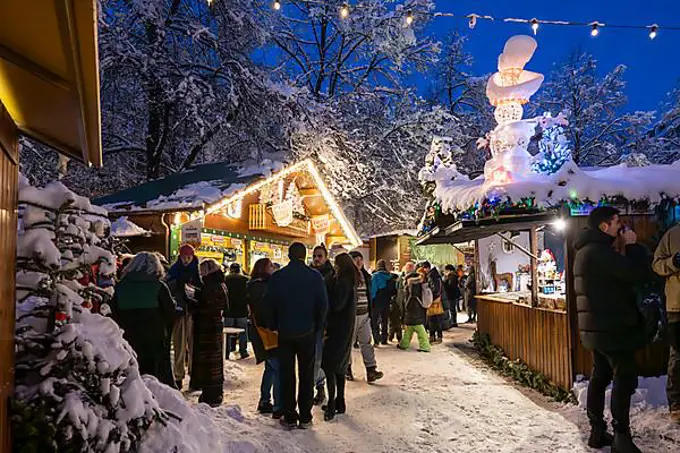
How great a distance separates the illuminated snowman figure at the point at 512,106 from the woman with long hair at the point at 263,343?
12.9ft

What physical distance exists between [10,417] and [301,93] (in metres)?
16.4

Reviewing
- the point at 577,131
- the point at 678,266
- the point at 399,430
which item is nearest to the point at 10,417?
the point at 399,430

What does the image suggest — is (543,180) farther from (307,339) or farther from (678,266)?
(307,339)

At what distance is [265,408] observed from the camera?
22.9ft

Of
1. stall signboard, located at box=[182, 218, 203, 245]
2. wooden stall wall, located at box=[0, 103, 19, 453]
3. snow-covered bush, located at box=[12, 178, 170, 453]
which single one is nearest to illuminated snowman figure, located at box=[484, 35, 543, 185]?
stall signboard, located at box=[182, 218, 203, 245]

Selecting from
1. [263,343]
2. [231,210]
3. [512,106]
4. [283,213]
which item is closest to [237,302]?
→ [231,210]

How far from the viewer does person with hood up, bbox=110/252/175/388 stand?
639cm

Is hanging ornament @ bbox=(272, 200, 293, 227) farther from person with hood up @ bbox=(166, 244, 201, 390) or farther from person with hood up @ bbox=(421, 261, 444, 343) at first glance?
person with hood up @ bbox=(166, 244, 201, 390)

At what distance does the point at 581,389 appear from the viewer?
7.21 metres

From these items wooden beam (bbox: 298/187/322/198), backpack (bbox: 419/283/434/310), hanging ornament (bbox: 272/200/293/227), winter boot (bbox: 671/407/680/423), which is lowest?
winter boot (bbox: 671/407/680/423)

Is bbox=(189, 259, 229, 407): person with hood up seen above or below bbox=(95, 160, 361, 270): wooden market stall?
below

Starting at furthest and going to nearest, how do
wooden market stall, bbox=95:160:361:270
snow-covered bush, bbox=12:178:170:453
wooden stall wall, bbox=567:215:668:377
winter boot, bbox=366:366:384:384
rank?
wooden market stall, bbox=95:160:361:270
winter boot, bbox=366:366:384:384
wooden stall wall, bbox=567:215:668:377
snow-covered bush, bbox=12:178:170:453

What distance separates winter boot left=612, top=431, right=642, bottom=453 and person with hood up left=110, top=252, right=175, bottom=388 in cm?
470

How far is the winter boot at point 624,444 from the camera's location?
5086 mm
